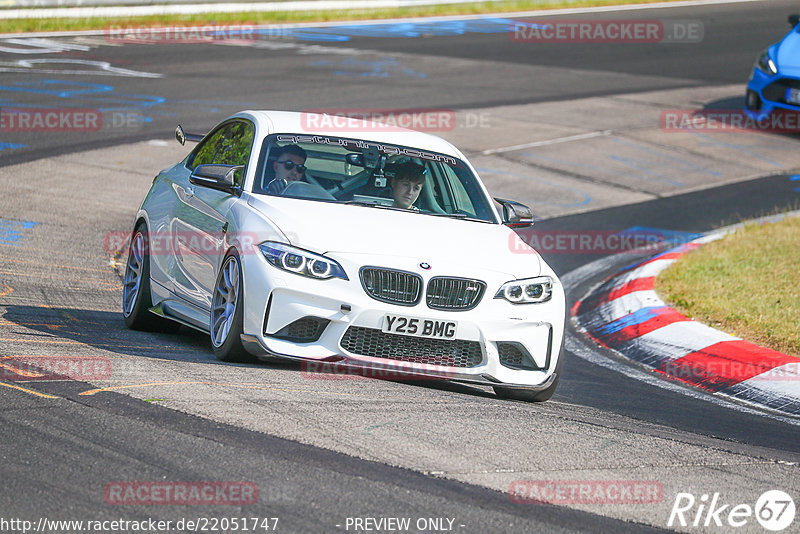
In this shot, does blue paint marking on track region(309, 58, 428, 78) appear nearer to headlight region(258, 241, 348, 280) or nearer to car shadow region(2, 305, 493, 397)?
car shadow region(2, 305, 493, 397)

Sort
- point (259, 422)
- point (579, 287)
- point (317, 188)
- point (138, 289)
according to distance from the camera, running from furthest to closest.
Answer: point (579, 287) → point (138, 289) → point (317, 188) → point (259, 422)

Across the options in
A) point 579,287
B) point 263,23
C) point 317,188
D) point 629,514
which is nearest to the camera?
point 629,514

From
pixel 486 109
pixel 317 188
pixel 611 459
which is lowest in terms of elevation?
pixel 486 109

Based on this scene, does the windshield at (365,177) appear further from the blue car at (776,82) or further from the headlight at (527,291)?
the blue car at (776,82)

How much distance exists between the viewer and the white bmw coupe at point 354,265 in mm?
6719

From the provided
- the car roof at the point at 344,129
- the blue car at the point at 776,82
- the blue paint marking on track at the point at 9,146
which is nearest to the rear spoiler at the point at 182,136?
the car roof at the point at 344,129

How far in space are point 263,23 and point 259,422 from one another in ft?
80.9

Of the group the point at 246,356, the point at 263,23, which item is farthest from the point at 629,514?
the point at 263,23

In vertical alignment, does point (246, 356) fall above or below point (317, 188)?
below

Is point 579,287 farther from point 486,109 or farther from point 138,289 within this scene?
point 486,109

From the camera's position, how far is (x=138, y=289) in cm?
840

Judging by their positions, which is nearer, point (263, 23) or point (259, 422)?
point (259, 422)

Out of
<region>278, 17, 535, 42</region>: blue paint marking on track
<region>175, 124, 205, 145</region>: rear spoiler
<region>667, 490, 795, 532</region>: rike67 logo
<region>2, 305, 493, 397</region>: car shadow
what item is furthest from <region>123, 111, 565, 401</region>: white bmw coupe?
<region>278, 17, 535, 42</region>: blue paint marking on track

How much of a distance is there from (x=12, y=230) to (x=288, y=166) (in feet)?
14.7
